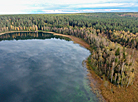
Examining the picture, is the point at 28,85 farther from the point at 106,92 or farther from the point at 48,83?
the point at 106,92

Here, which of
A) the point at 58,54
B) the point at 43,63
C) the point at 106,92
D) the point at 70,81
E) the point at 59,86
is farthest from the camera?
the point at 58,54

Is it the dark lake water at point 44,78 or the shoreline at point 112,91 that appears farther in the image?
the dark lake water at point 44,78

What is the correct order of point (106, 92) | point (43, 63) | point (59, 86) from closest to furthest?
point (106, 92) → point (59, 86) → point (43, 63)

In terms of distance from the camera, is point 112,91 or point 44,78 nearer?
point 112,91

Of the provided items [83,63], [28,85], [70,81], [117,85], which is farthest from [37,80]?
[117,85]

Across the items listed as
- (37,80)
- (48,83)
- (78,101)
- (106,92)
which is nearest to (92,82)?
(106,92)

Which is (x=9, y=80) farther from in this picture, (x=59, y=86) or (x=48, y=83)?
(x=59, y=86)

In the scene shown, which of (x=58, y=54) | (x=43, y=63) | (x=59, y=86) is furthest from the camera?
(x=58, y=54)

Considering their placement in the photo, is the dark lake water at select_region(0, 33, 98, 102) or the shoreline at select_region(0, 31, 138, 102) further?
the dark lake water at select_region(0, 33, 98, 102)

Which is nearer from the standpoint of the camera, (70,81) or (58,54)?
(70,81)
